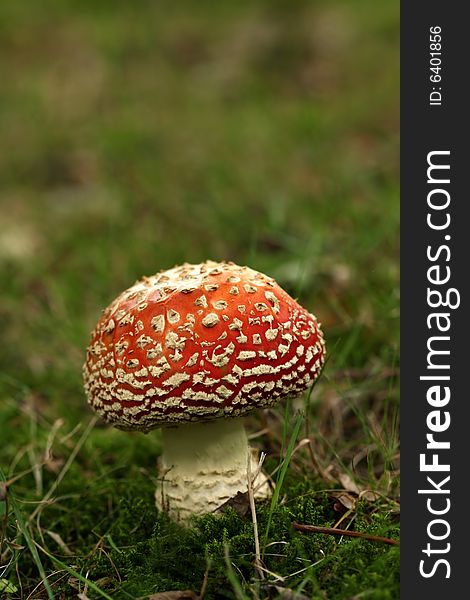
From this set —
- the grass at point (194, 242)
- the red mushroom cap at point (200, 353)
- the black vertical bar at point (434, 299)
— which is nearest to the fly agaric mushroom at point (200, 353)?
the red mushroom cap at point (200, 353)

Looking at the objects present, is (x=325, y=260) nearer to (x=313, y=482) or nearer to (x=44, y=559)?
(x=313, y=482)

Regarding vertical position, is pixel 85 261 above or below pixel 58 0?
below

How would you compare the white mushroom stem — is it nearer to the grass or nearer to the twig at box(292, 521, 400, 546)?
the grass

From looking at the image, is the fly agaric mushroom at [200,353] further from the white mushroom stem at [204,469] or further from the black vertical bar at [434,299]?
the black vertical bar at [434,299]

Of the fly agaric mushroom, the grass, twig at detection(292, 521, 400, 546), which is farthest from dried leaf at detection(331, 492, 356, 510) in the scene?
the fly agaric mushroom

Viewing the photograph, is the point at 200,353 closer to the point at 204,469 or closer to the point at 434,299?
the point at 204,469

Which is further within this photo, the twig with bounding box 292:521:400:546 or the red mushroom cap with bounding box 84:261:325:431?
the red mushroom cap with bounding box 84:261:325:431

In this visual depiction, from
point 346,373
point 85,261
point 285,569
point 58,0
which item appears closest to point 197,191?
point 85,261
